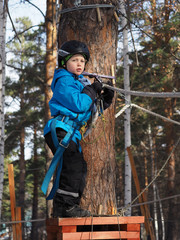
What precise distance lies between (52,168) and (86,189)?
591 mm

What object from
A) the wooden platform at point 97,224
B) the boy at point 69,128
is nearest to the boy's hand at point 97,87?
the boy at point 69,128

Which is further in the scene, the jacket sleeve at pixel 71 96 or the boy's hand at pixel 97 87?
the boy's hand at pixel 97 87

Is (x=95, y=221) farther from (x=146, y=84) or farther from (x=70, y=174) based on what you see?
(x=146, y=84)

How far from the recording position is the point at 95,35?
3682 millimetres

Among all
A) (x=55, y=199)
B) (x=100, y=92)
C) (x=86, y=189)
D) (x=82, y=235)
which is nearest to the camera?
(x=82, y=235)

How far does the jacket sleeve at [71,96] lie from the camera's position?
2.90 metres

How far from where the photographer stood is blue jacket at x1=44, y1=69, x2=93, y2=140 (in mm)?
2908

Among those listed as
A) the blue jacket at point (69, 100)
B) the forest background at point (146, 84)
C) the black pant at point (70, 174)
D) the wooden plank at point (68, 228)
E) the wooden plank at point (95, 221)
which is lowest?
the wooden plank at point (68, 228)

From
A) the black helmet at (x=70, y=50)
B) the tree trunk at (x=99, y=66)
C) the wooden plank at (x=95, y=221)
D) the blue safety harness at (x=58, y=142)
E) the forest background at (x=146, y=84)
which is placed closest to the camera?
the wooden plank at (x=95, y=221)

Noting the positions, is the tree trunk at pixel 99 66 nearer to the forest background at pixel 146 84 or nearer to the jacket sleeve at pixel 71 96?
the jacket sleeve at pixel 71 96

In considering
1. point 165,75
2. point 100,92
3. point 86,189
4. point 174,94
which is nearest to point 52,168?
point 86,189

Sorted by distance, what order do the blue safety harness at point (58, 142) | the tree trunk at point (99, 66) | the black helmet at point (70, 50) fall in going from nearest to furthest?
the blue safety harness at point (58, 142) < the black helmet at point (70, 50) < the tree trunk at point (99, 66)

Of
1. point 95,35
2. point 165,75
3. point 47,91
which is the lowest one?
point 95,35

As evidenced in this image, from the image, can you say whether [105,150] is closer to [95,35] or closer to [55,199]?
[55,199]
